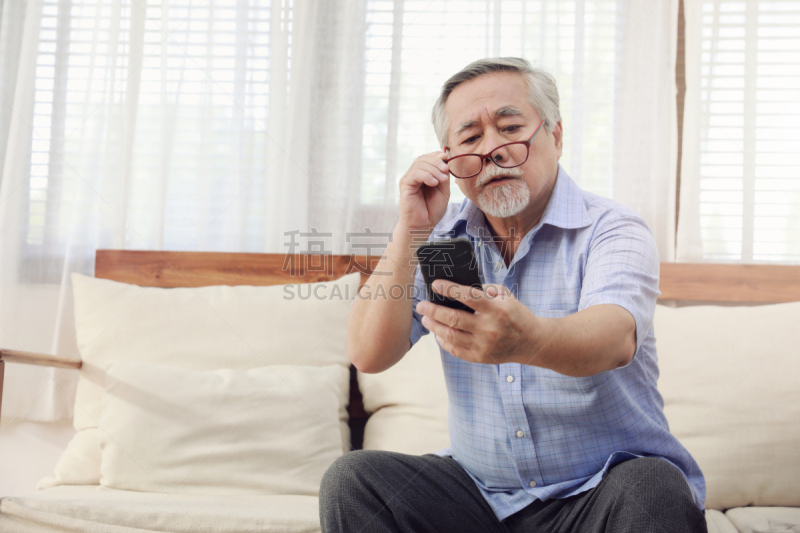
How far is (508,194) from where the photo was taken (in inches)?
43.1

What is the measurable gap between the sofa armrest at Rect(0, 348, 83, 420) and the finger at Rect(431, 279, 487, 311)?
4.24 ft

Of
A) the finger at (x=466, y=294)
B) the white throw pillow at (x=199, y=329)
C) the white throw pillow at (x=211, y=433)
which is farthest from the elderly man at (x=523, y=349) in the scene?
the white throw pillow at (x=199, y=329)

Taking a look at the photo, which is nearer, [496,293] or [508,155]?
[496,293]

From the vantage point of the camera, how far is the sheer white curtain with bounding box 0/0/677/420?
181 centimetres

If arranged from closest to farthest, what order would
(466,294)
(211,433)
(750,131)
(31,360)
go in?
(466,294) < (211,433) < (31,360) < (750,131)

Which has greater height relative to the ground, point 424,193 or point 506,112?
point 506,112

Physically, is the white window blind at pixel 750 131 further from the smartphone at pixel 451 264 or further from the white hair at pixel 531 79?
the smartphone at pixel 451 264

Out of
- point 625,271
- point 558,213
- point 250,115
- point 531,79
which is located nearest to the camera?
point 625,271

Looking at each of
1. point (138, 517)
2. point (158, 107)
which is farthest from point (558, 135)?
point (158, 107)

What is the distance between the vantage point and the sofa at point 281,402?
1.22m

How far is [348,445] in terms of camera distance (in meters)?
1.55

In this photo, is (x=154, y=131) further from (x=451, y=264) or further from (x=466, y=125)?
(x=451, y=264)

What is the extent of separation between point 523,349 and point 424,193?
0.47 metres

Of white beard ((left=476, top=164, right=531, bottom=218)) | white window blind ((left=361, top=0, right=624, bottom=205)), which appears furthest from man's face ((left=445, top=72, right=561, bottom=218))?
white window blind ((left=361, top=0, right=624, bottom=205))
